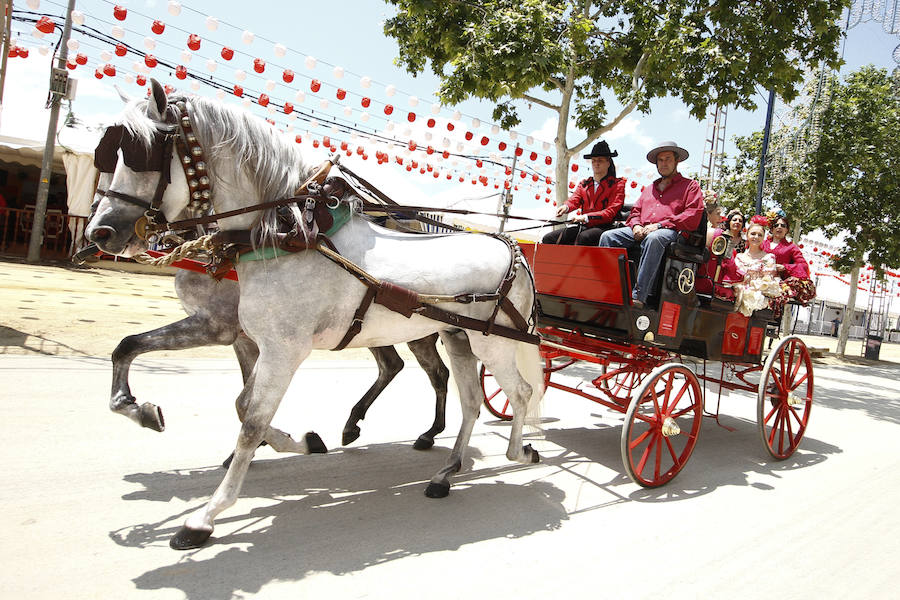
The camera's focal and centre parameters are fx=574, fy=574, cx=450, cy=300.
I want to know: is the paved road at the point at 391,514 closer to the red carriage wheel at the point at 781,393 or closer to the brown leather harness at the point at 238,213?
the red carriage wheel at the point at 781,393

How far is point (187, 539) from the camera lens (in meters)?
2.61

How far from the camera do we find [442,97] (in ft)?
28.8

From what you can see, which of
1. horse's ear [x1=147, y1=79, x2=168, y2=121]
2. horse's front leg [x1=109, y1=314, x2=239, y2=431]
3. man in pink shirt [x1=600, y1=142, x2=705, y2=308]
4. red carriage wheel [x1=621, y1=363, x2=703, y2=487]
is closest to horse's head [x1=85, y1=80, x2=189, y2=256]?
horse's ear [x1=147, y1=79, x2=168, y2=121]

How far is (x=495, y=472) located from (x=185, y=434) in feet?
7.42

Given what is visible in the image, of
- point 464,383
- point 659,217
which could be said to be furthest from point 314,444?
point 659,217

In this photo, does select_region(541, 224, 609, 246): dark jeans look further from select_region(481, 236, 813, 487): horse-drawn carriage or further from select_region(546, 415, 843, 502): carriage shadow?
select_region(546, 415, 843, 502): carriage shadow

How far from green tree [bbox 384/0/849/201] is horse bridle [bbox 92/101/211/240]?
5848 mm

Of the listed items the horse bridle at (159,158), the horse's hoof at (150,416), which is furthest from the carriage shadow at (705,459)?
the horse bridle at (159,158)

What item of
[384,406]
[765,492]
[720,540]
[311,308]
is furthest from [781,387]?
Answer: [311,308]

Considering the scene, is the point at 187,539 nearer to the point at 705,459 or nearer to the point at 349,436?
the point at 349,436

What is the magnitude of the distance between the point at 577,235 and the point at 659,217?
73 cm

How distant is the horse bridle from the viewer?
8.44ft

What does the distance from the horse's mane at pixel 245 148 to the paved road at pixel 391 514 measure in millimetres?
1544

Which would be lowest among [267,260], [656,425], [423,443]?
[423,443]
